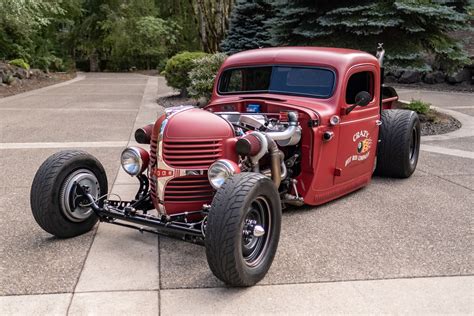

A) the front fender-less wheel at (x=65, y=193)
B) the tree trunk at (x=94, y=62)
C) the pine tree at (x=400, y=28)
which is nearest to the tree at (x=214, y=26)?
the pine tree at (x=400, y=28)

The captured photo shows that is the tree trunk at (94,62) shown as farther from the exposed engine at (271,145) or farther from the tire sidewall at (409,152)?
the exposed engine at (271,145)

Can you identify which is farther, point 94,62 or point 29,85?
point 94,62

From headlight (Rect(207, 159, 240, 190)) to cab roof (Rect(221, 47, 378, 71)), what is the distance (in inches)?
71.9

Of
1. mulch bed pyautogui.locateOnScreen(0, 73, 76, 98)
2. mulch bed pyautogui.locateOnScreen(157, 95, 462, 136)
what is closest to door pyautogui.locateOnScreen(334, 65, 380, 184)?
mulch bed pyautogui.locateOnScreen(157, 95, 462, 136)

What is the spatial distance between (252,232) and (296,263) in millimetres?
572

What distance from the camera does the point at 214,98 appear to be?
220 inches

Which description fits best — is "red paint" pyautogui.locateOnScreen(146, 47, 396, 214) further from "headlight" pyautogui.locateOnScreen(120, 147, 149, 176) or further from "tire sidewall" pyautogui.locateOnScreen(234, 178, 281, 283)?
"tire sidewall" pyautogui.locateOnScreen(234, 178, 281, 283)

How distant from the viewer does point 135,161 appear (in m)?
4.27

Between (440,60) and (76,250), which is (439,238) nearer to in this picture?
(76,250)

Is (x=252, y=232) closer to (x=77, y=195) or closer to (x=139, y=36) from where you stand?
(x=77, y=195)

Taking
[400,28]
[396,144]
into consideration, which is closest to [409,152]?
[396,144]

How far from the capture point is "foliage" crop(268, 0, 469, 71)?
10.3 meters

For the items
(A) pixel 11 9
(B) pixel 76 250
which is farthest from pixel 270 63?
(A) pixel 11 9

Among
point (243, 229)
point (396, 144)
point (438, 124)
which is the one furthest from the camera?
point (438, 124)
